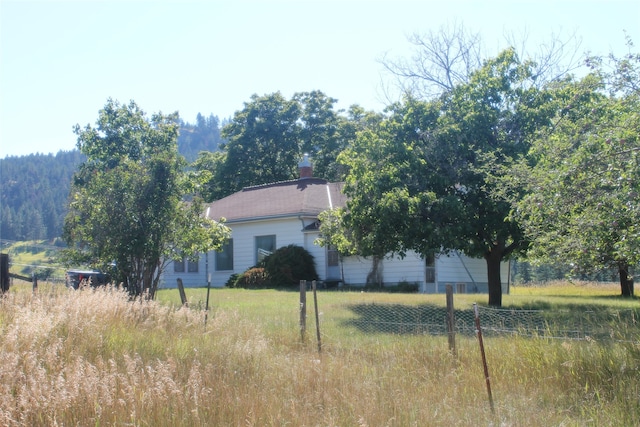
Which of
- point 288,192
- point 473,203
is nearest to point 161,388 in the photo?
point 473,203

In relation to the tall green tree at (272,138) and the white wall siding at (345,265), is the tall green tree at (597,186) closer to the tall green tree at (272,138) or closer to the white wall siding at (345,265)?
the white wall siding at (345,265)

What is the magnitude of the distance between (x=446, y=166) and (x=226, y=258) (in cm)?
1667

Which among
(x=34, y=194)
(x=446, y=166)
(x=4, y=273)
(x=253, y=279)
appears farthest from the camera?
(x=34, y=194)

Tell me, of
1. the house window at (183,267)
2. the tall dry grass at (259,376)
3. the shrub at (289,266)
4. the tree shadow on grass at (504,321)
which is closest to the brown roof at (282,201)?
the shrub at (289,266)

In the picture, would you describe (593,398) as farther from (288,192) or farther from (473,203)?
(288,192)

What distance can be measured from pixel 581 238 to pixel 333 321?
5.81m

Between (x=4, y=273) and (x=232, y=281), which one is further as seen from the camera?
(x=232, y=281)

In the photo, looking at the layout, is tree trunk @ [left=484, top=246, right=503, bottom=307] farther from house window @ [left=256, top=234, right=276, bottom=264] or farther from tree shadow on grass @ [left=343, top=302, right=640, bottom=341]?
house window @ [left=256, top=234, right=276, bottom=264]

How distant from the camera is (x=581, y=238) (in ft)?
33.9

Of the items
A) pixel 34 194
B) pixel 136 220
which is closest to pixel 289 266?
pixel 136 220

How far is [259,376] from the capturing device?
327 inches

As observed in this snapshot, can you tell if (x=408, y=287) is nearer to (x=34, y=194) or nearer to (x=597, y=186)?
(x=597, y=186)

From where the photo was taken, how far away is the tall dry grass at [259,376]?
667 centimetres

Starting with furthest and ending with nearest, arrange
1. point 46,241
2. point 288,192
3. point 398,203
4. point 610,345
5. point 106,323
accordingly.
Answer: point 46,241
point 288,192
point 398,203
point 106,323
point 610,345
